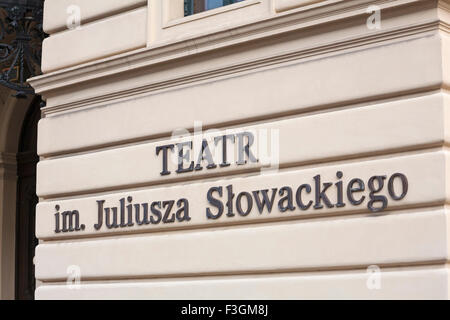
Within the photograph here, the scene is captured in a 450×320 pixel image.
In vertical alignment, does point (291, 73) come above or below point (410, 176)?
above

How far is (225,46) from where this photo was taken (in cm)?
881

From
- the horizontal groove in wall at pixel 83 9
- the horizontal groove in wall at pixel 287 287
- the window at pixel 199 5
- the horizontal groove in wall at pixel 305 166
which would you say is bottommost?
the horizontal groove in wall at pixel 287 287

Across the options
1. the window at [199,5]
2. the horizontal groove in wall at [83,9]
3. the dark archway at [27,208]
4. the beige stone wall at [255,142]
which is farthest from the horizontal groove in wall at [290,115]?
the dark archway at [27,208]

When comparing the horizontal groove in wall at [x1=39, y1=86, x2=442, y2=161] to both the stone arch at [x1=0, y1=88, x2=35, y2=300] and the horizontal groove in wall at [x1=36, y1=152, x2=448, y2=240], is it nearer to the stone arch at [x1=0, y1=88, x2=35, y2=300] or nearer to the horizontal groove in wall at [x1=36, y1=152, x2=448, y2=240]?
the horizontal groove in wall at [x1=36, y1=152, x2=448, y2=240]

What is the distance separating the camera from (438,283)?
7211 millimetres

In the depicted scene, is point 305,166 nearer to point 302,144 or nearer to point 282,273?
point 302,144

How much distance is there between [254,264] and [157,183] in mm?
1478

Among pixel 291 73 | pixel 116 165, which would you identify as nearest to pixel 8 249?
pixel 116 165

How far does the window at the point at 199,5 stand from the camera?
944 centimetres

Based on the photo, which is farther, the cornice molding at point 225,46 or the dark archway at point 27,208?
the dark archway at point 27,208

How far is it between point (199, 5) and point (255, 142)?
6.06 feet

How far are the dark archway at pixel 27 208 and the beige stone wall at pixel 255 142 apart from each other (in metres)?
4.46

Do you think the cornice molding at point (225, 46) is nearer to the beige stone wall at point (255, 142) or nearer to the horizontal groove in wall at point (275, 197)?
the beige stone wall at point (255, 142)
